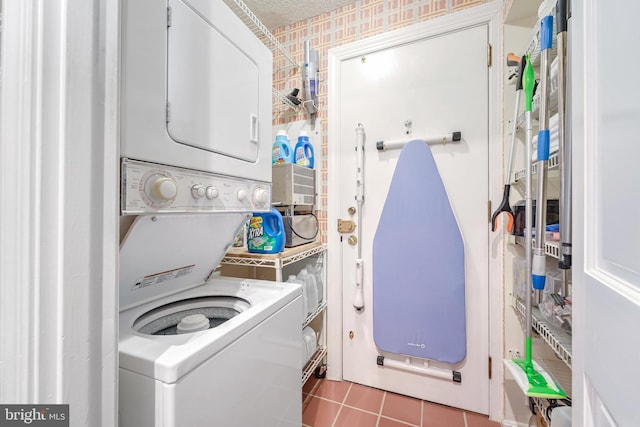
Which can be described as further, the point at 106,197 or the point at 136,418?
the point at 136,418

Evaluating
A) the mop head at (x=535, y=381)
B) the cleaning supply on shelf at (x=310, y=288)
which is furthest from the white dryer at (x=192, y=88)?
the mop head at (x=535, y=381)

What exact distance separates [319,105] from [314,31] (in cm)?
64

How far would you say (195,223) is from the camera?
3.15 feet

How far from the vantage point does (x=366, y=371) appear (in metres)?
1.92

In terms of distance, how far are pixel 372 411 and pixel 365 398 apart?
0.38 feet

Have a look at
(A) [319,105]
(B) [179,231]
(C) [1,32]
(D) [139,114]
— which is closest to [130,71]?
(D) [139,114]

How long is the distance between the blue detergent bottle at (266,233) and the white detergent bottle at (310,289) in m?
0.39

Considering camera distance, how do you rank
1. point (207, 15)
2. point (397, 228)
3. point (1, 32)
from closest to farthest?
point (1, 32), point (207, 15), point (397, 228)

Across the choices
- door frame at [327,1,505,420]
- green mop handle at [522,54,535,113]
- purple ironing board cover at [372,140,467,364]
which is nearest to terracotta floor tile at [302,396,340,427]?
door frame at [327,1,505,420]

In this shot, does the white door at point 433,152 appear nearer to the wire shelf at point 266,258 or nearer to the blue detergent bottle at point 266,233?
the wire shelf at point 266,258

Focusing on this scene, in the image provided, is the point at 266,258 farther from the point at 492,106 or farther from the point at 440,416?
the point at 492,106

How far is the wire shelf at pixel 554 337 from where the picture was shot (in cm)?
87

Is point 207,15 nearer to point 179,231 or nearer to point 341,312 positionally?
point 179,231

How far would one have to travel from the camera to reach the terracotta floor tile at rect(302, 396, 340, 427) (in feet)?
5.27
